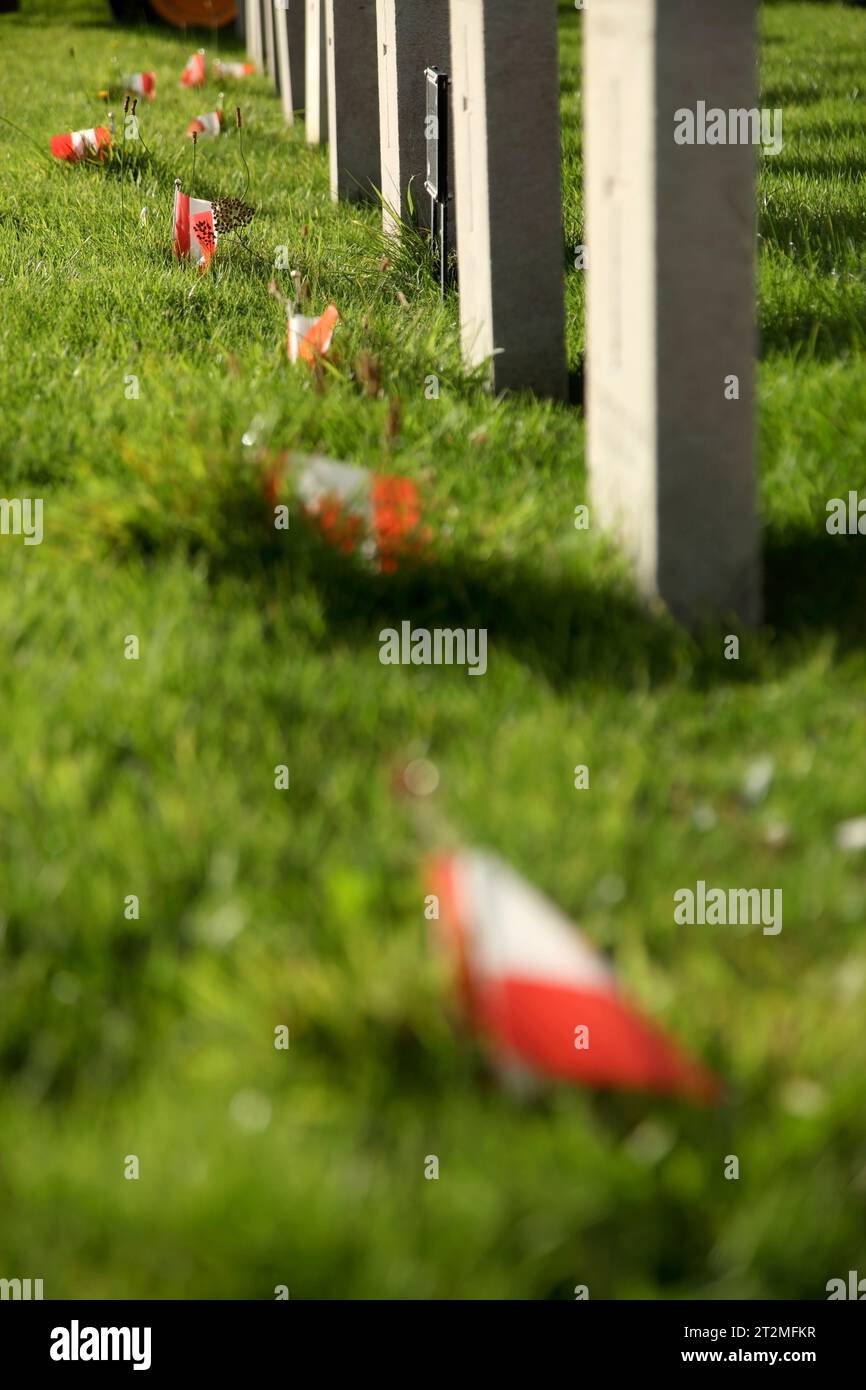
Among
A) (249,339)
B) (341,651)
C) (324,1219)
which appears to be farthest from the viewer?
(249,339)

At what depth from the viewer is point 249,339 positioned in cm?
554

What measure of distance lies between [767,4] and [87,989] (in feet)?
67.0

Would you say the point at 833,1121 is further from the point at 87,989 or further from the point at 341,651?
the point at 341,651

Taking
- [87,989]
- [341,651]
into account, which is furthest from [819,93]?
[87,989]

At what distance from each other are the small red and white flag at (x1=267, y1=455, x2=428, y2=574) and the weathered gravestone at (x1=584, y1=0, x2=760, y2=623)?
0.46m

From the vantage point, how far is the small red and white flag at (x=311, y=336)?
494 centimetres

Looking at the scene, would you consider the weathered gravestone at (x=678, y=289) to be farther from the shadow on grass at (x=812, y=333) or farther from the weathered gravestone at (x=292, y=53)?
the weathered gravestone at (x=292, y=53)

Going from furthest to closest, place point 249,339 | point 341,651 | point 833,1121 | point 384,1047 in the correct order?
point 249,339, point 341,651, point 384,1047, point 833,1121

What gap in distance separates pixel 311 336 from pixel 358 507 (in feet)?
4.73

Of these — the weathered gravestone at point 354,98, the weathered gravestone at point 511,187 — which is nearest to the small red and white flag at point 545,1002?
the weathered gravestone at point 511,187

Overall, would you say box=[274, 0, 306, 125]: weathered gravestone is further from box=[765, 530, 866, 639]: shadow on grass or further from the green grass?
box=[765, 530, 866, 639]: shadow on grass

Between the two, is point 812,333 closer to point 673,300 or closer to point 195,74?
point 673,300

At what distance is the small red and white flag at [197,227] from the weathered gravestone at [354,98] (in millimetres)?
2063

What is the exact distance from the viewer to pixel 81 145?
337 inches
